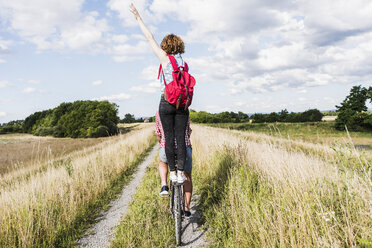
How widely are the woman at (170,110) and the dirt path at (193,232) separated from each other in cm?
91

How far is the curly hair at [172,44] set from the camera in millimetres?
3010

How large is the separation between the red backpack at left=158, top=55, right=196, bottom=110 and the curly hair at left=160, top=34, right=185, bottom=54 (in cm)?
22

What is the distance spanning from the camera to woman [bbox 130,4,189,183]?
2.92 meters

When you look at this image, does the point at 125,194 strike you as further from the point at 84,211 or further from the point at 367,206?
the point at 367,206

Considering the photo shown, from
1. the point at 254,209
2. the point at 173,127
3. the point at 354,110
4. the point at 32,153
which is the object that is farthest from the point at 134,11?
the point at 354,110

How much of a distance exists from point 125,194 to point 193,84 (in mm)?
4105

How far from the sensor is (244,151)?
5383 millimetres

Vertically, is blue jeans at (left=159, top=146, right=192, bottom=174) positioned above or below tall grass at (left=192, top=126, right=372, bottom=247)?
above

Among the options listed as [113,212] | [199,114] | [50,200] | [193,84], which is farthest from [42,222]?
[199,114]

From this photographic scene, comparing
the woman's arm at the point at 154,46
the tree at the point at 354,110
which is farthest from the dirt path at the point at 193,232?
the tree at the point at 354,110

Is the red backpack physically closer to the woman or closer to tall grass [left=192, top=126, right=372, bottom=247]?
the woman

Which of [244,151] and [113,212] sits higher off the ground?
[244,151]

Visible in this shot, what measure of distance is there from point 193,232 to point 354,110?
2444 inches

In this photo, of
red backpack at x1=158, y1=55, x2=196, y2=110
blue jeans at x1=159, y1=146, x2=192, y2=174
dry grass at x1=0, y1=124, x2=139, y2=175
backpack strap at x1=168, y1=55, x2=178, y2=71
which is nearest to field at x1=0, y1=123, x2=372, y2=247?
blue jeans at x1=159, y1=146, x2=192, y2=174
